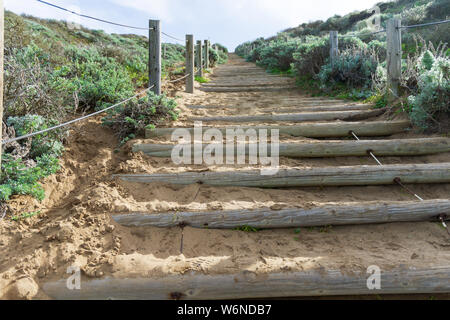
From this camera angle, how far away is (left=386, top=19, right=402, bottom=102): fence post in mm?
4852

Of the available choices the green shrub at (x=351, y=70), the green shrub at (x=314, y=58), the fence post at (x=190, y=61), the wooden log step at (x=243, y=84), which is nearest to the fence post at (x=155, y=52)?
the fence post at (x=190, y=61)

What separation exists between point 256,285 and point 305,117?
338cm

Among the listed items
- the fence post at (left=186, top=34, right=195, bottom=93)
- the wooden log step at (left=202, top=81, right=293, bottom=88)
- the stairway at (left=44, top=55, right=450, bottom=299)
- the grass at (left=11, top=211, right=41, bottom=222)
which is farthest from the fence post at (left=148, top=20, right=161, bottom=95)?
the wooden log step at (left=202, top=81, right=293, bottom=88)

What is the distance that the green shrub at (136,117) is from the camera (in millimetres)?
3961

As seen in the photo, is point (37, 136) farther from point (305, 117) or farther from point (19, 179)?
point (305, 117)

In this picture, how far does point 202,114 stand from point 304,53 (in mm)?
4496

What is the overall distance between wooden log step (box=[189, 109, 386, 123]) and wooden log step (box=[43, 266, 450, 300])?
304 centimetres

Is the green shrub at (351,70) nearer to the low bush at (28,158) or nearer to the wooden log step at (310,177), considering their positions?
the wooden log step at (310,177)

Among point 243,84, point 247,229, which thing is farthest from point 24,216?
point 243,84

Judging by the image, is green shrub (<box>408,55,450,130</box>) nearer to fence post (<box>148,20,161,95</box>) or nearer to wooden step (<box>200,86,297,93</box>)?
fence post (<box>148,20,161,95</box>)

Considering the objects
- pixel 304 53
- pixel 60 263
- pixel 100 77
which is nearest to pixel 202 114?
pixel 100 77

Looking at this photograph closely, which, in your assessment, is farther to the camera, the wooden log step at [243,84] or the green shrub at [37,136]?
the wooden log step at [243,84]

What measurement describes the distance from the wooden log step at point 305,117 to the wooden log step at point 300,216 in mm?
2360
